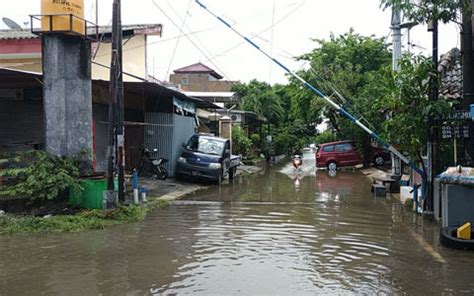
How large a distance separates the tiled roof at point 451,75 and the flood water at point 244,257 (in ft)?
11.1

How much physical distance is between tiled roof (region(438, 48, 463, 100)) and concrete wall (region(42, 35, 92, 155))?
29.3 feet

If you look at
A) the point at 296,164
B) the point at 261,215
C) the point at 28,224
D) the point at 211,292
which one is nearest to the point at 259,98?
the point at 296,164

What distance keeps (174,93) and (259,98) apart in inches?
931

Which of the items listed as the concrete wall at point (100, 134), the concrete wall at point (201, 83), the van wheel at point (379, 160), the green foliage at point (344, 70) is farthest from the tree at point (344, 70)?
the concrete wall at point (201, 83)

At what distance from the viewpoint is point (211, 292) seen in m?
5.98

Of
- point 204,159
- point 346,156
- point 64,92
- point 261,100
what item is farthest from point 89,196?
point 261,100

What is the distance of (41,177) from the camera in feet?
36.9

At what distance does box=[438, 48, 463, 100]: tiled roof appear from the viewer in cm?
1302

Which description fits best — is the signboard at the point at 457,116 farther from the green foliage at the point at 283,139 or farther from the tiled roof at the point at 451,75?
the green foliage at the point at 283,139

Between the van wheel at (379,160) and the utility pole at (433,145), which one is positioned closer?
the utility pole at (433,145)

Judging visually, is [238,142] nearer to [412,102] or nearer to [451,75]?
A: [451,75]

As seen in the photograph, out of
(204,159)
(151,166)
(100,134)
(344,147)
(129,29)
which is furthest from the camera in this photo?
(344,147)

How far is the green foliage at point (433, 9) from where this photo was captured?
9.93m

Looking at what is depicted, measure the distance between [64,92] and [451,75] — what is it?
33.6ft
